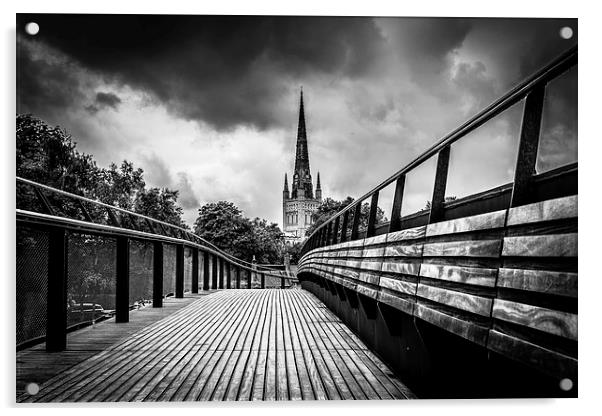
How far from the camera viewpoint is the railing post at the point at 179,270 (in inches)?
388

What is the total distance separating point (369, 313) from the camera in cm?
428

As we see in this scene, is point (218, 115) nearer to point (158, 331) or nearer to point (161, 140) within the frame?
point (161, 140)

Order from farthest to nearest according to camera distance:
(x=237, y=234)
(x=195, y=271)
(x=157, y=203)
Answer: (x=237, y=234) → (x=195, y=271) → (x=157, y=203)

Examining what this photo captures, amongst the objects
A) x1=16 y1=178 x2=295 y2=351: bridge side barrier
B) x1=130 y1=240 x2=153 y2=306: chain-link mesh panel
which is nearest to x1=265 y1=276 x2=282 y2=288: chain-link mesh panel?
x1=130 y1=240 x2=153 y2=306: chain-link mesh panel

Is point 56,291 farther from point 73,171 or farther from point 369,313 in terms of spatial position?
point 369,313

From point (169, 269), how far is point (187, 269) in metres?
1.72

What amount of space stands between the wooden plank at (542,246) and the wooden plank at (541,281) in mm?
53

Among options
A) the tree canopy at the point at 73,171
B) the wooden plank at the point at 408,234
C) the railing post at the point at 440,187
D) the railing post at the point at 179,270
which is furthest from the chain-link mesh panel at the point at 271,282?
the railing post at the point at 440,187

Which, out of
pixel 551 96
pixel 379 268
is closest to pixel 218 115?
pixel 379 268

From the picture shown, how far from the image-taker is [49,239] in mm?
4164

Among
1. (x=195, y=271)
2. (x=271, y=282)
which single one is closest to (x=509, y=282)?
(x=195, y=271)

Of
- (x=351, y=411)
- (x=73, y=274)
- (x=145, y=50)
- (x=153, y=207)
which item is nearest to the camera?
(x=351, y=411)

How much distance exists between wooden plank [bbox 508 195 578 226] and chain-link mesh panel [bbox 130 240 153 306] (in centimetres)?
547

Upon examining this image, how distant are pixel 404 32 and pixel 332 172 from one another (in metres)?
1.51
